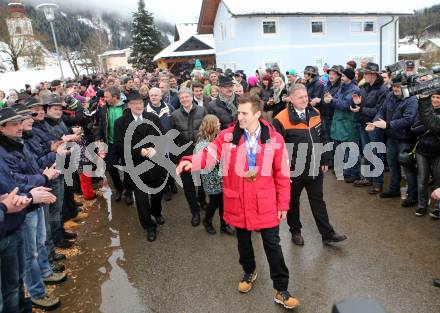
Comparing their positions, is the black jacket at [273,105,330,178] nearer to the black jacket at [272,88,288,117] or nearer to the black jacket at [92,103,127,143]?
the black jacket at [272,88,288,117]

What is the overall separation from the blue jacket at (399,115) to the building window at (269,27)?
69.5 ft

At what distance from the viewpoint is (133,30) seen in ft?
139

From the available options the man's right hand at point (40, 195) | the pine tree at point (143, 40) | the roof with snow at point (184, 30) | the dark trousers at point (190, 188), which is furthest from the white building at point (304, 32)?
the man's right hand at point (40, 195)

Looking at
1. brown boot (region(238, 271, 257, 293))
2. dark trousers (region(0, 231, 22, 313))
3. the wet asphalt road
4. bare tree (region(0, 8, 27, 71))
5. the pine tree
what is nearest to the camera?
dark trousers (region(0, 231, 22, 313))

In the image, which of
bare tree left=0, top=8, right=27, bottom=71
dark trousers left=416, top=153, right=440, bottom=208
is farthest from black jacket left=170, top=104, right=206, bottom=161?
bare tree left=0, top=8, right=27, bottom=71

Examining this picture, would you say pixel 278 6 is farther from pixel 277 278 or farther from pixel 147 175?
pixel 277 278

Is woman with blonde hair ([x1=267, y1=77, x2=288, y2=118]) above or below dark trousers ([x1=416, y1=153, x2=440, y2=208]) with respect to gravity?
above

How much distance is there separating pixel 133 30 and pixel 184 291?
141 ft

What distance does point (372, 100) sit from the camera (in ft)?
20.8

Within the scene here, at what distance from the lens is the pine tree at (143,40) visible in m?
42.0

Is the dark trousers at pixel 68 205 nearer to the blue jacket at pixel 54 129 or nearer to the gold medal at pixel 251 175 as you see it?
the blue jacket at pixel 54 129

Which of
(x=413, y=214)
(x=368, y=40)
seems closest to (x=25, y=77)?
(x=368, y=40)

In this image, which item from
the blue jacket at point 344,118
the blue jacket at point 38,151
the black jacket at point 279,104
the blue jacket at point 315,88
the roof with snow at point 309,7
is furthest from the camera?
the roof with snow at point 309,7

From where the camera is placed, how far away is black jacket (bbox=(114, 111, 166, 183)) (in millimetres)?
5359
